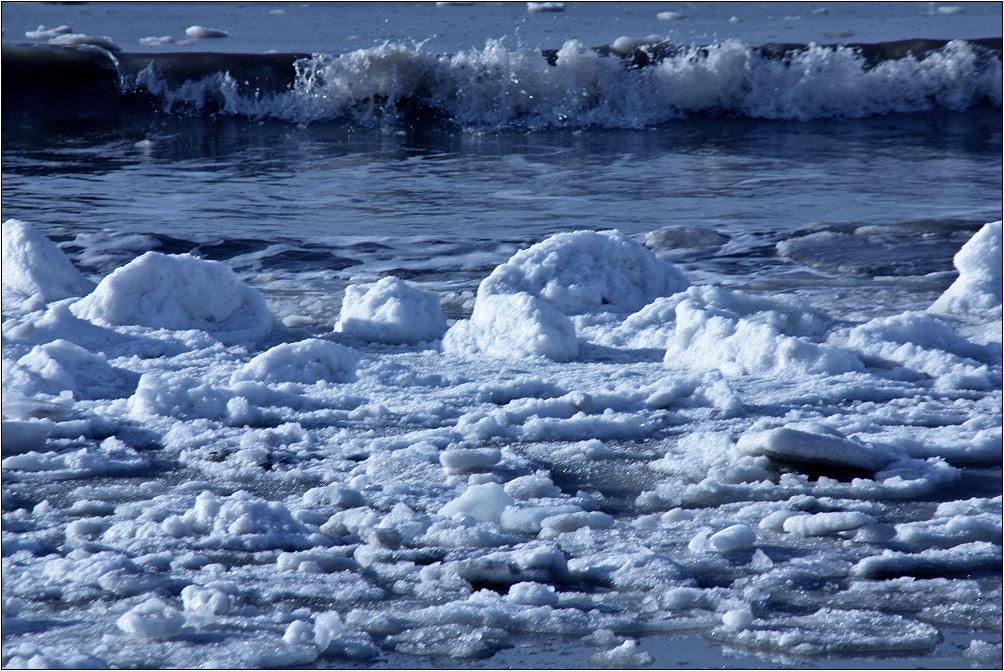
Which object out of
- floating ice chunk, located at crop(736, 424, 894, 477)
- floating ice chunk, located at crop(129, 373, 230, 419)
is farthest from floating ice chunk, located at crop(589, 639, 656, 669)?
floating ice chunk, located at crop(129, 373, 230, 419)

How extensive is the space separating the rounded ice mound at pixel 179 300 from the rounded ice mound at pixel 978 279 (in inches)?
100

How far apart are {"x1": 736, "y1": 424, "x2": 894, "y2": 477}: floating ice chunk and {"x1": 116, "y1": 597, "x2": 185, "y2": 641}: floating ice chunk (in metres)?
1.38

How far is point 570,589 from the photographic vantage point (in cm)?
203

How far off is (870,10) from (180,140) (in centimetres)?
1237

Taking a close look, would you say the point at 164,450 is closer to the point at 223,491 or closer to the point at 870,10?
the point at 223,491

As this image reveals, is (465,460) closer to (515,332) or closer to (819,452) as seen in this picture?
(819,452)

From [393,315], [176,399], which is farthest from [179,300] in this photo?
[176,399]

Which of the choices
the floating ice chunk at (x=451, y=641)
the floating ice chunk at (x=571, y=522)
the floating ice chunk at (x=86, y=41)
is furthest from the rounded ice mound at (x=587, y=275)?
the floating ice chunk at (x=86, y=41)

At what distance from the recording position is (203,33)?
1559cm

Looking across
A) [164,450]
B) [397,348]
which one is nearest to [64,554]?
[164,450]

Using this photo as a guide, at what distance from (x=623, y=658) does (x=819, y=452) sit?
97 cm

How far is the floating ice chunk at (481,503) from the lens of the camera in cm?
234

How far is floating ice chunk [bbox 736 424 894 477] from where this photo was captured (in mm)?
2541

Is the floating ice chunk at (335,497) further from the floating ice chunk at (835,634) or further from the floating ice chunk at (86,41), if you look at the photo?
the floating ice chunk at (86,41)
